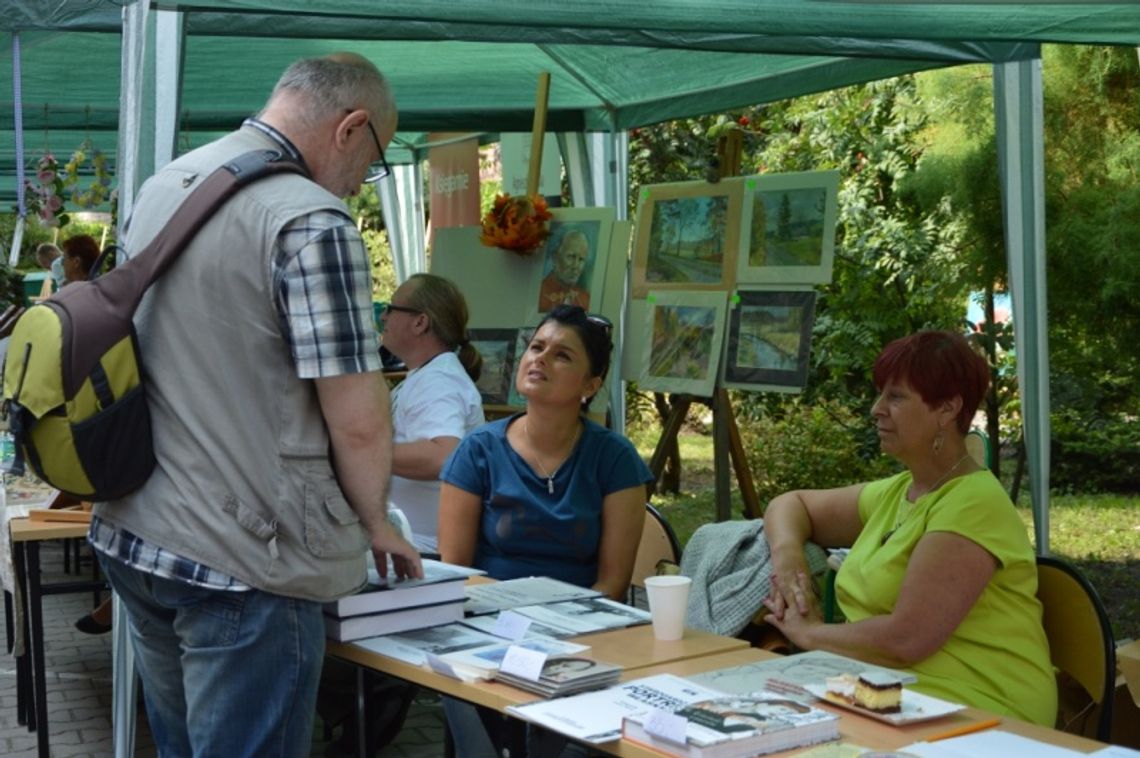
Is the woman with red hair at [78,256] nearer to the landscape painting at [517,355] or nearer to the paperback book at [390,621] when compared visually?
the landscape painting at [517,355]

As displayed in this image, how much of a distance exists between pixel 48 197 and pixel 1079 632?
6301 millimetres

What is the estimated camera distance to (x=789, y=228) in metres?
6.03

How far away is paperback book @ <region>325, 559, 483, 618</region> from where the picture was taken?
285 cm

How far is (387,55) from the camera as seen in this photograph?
6.81m

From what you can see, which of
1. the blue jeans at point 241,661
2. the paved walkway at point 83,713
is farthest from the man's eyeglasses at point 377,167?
the paved walkway at point 83,713

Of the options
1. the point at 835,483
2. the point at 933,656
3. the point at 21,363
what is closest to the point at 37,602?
the point at 21,363

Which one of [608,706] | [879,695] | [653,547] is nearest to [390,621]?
[608,706]

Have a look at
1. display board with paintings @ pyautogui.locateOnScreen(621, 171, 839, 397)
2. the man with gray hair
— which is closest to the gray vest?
the man with gray hair

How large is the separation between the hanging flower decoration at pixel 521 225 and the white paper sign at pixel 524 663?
4.12 metres

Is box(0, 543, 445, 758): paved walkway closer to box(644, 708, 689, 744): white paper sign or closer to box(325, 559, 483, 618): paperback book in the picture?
box(325, 559, 483, 618): paperback book

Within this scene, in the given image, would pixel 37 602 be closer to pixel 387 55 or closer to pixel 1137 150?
pixel 387 55

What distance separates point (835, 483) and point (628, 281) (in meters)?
3.01

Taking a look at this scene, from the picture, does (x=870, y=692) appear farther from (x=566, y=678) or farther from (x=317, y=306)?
(x=317, y=306)

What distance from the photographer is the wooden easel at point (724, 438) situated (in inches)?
246
